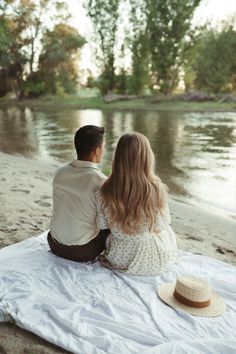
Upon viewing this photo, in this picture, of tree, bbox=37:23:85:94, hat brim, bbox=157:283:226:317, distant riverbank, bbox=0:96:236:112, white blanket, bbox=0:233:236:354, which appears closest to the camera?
white blanket, bbox=0:233:236:354

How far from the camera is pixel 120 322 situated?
258 cm

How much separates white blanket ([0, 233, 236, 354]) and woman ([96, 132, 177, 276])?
0.14 meters

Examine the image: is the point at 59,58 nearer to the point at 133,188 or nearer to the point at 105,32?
the point at 105,32

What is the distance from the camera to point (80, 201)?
3.19 meters

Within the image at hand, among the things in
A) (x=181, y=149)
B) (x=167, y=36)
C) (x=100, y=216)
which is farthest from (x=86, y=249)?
(x=167, y=36)

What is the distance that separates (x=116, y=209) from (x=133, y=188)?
20 centimetres

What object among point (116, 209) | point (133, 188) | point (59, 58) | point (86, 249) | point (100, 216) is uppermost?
point (59, 58)

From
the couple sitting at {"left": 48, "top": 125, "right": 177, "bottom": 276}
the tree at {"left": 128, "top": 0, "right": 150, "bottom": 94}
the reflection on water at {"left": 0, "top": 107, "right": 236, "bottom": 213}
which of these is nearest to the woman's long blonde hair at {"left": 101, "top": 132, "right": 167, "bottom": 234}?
the couple sitting at {"left": 48, "top": 125, "right": 177, "bottom": 276}

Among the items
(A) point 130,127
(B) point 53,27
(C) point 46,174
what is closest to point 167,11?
(B) point 53,27

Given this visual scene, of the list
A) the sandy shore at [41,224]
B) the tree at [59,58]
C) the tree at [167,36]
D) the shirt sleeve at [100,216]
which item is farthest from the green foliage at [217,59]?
the shirt sleeve at [100,216]

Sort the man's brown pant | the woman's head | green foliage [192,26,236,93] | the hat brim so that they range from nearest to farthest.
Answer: the hat brim
the woman's head
the man's brown pant
green foliage [192,26,236,93]

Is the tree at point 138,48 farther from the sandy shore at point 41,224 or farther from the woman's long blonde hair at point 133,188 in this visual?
the woman's long blonde hair at point 133,188

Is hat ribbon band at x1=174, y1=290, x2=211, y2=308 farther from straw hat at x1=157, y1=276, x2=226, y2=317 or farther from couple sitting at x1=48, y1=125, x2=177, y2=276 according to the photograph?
couple sitting at x1=48, y1=125, x2=177, y2=276

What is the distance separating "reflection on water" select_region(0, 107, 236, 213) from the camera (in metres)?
8.39
